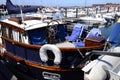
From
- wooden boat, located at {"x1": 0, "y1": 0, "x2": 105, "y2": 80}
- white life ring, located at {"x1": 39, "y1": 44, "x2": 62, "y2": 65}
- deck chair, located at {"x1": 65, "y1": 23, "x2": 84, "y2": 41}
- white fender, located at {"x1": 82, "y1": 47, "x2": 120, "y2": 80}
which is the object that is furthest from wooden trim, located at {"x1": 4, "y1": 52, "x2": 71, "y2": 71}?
deck chair, located at {"x1": 65, "y1": 23, "x2": 84, "y2": 41}

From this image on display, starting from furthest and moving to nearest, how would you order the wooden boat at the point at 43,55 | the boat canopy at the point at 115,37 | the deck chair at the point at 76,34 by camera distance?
the deck chair at the point at 76,34, the boat canopy at the point at 115,37, the wooden boat at the point at 43,55

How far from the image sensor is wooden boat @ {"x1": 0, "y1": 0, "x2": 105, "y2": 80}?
721 cm

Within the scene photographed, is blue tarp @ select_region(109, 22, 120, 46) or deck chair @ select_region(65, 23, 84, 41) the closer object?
blue tarp @ select_region(109, 22, 120, 46)

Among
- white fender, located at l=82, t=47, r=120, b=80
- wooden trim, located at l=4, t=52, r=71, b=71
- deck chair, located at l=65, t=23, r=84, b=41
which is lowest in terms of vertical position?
wooden trim, located at l=4, t=52, r=71, b=71

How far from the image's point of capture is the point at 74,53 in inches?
285

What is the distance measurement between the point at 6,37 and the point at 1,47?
976 millimetres

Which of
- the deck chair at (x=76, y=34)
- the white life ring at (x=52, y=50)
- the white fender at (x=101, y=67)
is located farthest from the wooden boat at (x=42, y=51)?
the white fender at (x=101, y=67)

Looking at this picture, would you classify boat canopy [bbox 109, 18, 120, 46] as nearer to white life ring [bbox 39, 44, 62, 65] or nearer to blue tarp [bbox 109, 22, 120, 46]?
blue tarp [bbox 109, 22, 120, 46]

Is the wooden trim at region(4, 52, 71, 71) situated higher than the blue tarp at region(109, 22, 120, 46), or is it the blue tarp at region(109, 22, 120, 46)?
the blue tarp at region(109, 22, 120, 46)

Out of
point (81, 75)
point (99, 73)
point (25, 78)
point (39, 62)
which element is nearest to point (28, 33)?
point (39, 62)

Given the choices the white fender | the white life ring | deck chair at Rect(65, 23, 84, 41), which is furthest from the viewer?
deck chair at Rect(65, 23, 84, 41)

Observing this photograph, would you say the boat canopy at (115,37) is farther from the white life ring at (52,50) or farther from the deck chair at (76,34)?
the white life ring at (52,50)

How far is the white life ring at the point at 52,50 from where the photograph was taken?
6.93 meters

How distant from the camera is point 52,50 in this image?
7.05m
